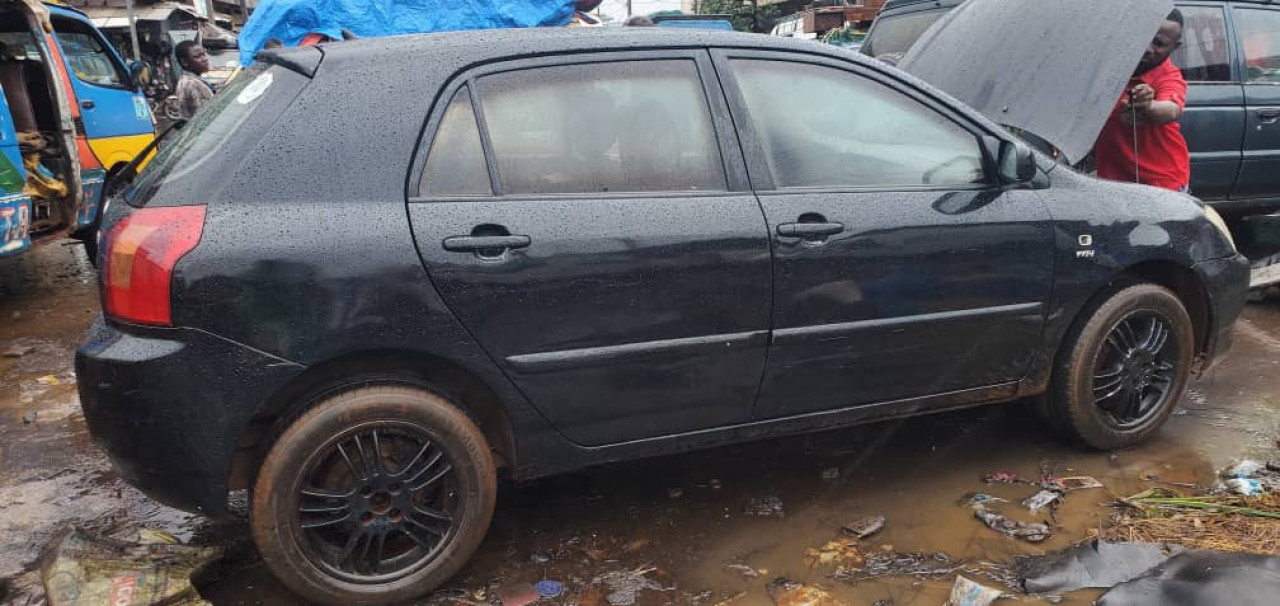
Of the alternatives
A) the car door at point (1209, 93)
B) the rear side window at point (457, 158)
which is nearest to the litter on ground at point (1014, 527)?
the rear side window at point (457, 158)

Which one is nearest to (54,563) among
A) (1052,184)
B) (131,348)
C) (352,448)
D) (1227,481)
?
(131,348)

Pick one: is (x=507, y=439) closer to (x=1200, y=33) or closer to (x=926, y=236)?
(x=926, y=236)

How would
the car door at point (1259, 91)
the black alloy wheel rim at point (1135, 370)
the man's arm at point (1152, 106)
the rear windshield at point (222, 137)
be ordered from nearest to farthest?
the rear windshield at point (222, 137), the black alloy wheel rim at point (1135, 370), the man's arm at point (1152, 106), the car door at point (1259, 91)

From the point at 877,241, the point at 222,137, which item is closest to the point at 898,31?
the point at 877,241

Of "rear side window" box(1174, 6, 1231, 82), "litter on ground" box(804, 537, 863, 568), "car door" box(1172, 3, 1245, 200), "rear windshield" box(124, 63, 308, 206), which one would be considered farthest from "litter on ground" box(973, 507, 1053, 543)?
"rear side window" box(1174, 6, 1231, 82)

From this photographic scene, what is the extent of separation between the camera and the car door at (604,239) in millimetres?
2449

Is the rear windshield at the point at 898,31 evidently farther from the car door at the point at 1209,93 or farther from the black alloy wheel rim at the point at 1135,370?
the black alloy wheel rim at the point at 1135,370

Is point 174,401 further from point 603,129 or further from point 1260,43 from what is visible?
point 1260,43

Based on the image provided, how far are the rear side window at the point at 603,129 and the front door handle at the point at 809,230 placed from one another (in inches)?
9.8

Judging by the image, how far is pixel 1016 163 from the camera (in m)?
3.03

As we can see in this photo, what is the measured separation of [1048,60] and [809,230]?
163cm

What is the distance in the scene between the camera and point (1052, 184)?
125 inches

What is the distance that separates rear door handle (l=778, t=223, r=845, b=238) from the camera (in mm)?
2717

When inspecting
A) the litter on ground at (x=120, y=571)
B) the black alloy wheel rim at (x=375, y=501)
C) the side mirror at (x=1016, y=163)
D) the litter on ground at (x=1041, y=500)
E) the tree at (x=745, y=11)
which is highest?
the tree at (x=745, y=11)
